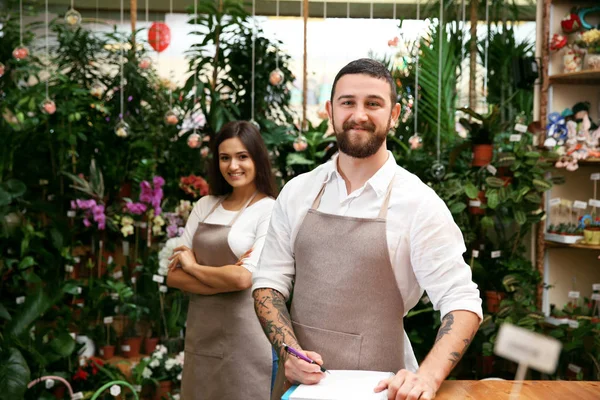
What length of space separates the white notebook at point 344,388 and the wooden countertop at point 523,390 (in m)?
0.16

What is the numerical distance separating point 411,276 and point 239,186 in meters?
1.33

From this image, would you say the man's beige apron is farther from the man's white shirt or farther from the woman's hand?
the woman's hand

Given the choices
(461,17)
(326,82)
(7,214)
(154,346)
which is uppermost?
(461,17)

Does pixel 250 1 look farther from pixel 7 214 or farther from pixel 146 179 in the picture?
pixel 7 214

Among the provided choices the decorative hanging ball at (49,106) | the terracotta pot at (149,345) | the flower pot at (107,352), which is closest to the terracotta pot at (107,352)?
the flower pot at (107,352)

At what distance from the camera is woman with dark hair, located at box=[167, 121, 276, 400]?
2.88 metres

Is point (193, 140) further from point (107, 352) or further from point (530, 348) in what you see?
point (530, 348)

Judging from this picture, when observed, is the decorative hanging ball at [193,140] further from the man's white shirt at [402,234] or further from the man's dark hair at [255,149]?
the man's white shirt at [402,234]

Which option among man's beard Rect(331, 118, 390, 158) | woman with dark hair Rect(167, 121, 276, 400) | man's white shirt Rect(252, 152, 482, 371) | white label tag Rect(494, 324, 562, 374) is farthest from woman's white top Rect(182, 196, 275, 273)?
white label tag Rect(494, 324, 562, 374)

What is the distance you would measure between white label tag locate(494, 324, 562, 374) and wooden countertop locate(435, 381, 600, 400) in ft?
1.84

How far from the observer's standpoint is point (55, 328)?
4.23 meters

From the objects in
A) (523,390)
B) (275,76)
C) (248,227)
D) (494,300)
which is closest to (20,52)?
(275,76)

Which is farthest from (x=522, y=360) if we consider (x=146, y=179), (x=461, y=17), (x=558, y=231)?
(x=461, y=17)

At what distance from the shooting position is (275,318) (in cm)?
194
